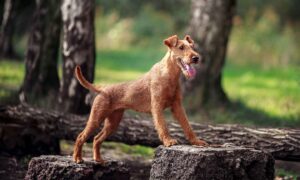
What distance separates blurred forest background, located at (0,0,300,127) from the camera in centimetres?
1407

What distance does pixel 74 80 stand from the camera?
35.9 ft

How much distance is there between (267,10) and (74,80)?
15631mm

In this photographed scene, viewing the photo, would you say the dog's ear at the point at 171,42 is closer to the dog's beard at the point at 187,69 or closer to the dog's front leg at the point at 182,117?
the dog's beard at the point at 187,69

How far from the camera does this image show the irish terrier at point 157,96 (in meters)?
7.27

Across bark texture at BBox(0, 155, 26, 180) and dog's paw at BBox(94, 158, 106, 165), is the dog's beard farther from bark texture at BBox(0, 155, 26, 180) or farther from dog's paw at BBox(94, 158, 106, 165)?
bark texture at BBox(0, 155, 26, 180)

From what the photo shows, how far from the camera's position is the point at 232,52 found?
22.8 metres

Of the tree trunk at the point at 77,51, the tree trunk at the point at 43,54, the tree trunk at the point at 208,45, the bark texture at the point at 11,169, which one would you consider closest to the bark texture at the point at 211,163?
the bark texture at the point at 11,169

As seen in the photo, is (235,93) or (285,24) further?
(285,24)

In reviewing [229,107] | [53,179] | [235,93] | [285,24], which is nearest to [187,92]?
[229,107]

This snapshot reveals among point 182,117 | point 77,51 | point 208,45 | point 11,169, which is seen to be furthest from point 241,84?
point 182,117

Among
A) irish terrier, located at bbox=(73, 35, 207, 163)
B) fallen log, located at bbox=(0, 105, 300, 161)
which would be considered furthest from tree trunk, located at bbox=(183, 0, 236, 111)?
irish terrier, located at bbox=(73, 35, 207, 163)

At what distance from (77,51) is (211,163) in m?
4.43

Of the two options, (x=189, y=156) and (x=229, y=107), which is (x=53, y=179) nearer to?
(x=189, y=156)

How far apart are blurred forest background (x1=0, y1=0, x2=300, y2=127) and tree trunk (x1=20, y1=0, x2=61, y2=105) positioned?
16.3 inches
